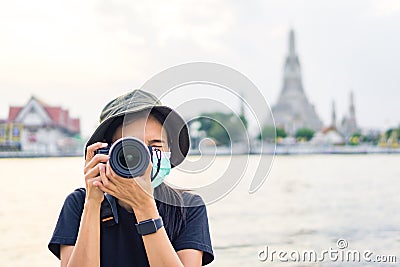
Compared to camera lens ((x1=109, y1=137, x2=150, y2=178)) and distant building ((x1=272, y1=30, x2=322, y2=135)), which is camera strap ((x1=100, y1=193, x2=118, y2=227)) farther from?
distant building ((x1=272, y1=30, x2=322, y2=135))

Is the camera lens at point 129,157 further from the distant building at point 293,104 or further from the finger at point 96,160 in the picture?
the distant building at point 293,104

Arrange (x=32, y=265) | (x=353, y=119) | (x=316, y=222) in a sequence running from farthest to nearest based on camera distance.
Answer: (x=353, y=119) → (x=316, y=222) → (x=32, y=265)

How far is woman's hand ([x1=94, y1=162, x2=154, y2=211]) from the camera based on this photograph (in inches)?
46.1

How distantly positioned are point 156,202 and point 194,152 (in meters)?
0.13

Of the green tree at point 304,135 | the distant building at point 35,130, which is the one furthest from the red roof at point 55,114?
the green tree at point 304,135

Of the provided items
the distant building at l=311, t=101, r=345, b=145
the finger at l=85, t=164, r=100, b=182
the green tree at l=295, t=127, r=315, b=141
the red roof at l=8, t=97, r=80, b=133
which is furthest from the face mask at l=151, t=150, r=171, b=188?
the green tree at l=295, t=127, r=315, b=141

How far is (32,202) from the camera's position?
27.4 feet

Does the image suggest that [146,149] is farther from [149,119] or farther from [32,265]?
[32,265]

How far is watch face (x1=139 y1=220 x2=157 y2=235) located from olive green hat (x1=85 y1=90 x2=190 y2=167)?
0.51 feet

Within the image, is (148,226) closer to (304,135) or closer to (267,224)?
(267,224)

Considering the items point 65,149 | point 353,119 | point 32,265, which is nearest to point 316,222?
point 32,265

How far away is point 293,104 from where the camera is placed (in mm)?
67875

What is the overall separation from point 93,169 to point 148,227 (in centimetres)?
15

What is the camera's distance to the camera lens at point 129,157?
1.16 meters
